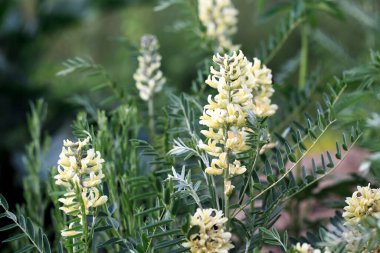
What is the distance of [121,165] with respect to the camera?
894mm

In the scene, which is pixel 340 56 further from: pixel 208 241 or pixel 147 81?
pixel 208 241

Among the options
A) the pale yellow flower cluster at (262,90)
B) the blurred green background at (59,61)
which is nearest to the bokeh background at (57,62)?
the blurred green background at (59,61)

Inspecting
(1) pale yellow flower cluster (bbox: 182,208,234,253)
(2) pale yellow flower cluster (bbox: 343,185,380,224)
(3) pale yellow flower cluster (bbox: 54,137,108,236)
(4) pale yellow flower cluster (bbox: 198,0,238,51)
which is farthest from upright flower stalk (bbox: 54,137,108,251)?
(4) pale yellow flower cluster (bbox: 198,0,238,51)

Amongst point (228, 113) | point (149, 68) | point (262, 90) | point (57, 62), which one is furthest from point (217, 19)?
point (57, 62)

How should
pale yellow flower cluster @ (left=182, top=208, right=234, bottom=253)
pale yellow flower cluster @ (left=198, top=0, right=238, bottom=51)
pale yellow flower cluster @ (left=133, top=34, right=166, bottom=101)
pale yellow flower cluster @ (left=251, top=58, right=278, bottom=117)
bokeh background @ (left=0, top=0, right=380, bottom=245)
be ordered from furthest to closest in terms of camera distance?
1. bokeh background @ (left=0, top=0, right=380, bottom=245)
2. pale yellow flower cluster @ (left=198, top=0, right=238, bottom=51)
3. pale yellow flower cluster @ (left=133, top=34, right=166, bottom=101)
4. pale yellow flower cluster @ (left=251, top=58, right=278, bottom=117)
5. pale yellow flower cluster @ (left=182, top=208, right=234, bottom=253)

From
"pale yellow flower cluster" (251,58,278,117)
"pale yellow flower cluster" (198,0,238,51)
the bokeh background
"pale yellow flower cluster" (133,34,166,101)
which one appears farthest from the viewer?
the bokeh background

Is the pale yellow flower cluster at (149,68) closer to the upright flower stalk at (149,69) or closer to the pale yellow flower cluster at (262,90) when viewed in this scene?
the upright flower stalk at (149,69)

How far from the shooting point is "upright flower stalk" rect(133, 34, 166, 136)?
3.35 feet

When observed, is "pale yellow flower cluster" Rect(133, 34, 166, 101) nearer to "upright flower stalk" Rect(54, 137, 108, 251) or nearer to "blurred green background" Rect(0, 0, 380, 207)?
"blurred green background" Rect(0, 0, 380, 207)

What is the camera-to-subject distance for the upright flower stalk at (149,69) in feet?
3.35

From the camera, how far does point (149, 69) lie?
40.8 inches

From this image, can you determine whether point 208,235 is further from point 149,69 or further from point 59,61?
point 59,61

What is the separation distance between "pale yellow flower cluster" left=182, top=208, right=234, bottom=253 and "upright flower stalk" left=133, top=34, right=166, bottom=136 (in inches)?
17.3

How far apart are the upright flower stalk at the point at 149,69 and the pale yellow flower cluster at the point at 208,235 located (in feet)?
1.44
